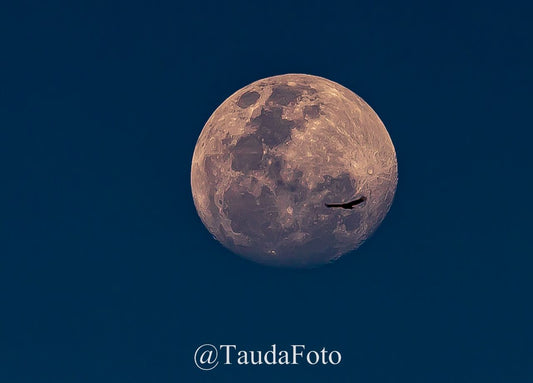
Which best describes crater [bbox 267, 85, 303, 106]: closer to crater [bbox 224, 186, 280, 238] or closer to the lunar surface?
the lunar surface

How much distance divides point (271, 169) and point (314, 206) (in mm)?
545

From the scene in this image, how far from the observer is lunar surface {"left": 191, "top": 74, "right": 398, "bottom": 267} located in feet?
26.2

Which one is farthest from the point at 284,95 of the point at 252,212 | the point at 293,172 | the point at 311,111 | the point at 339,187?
the point at 252,212

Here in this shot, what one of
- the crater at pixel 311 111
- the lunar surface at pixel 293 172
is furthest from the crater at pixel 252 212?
the crater at pixel 311 111

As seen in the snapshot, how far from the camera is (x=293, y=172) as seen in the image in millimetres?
7945

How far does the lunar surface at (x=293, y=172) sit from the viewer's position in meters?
7.98

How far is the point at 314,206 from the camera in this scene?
8.01 m

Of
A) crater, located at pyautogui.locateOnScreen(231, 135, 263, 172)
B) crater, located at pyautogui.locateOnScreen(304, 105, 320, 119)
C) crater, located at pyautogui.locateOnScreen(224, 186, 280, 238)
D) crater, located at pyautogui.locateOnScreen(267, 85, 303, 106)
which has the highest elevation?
crater, located at pyautogui.locateOnScreen(267, 85, 303, 106)

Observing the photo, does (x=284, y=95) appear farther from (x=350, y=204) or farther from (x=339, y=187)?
(x=350, y=204)

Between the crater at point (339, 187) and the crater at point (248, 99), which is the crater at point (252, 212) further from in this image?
the crater at point (248, 99)

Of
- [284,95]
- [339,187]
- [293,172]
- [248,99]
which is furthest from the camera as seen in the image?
[248,99]

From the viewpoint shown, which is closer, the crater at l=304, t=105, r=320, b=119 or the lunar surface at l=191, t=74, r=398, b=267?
the lunar surface at l=191, t=74, r=398, b=267

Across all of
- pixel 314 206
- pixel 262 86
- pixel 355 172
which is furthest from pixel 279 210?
pixel 262 86

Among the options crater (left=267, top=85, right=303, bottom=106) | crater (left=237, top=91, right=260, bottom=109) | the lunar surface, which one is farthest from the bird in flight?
crater (left=237, top=91, right=260, bottom=109)
